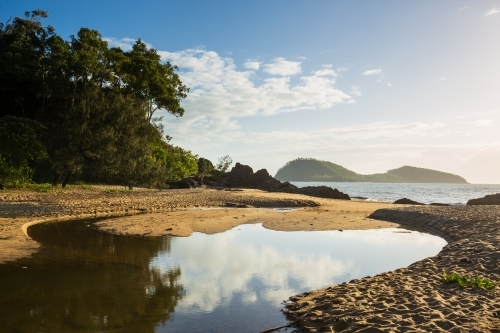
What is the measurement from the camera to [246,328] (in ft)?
22.8

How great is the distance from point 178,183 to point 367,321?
189 feet

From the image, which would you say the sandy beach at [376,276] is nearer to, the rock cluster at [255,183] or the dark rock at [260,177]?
the rock cluster at [255,183]

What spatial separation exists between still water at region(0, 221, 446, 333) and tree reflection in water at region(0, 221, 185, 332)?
2 cm

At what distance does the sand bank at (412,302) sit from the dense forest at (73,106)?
2769 centimetres

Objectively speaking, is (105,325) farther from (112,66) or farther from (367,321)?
(112,66)

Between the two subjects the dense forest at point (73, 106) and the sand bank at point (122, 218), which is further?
the dense forest at point (73, 106)

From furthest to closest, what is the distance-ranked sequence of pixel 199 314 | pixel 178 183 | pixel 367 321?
pixel 178 183 → pixel 199 314 → pixel 367 321

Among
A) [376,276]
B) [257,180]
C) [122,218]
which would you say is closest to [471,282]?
[376,276]

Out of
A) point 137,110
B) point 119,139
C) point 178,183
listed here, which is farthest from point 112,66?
point 178,183

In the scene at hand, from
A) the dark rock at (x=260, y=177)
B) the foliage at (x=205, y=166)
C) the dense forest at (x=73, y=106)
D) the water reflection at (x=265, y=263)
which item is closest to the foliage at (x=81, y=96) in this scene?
the dense forest at (x=73, y=106)

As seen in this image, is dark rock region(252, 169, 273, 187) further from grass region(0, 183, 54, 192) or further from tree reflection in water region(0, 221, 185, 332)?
tree reflection in water region(0, 221, 185, 332)

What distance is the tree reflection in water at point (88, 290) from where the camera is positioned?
6930 millimetres

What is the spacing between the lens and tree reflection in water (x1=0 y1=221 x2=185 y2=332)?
6.93 meters

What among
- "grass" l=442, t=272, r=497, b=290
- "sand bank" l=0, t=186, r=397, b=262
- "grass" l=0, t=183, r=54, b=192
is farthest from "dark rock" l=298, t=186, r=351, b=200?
"grass" l=442, t=272, r=497, b=290
